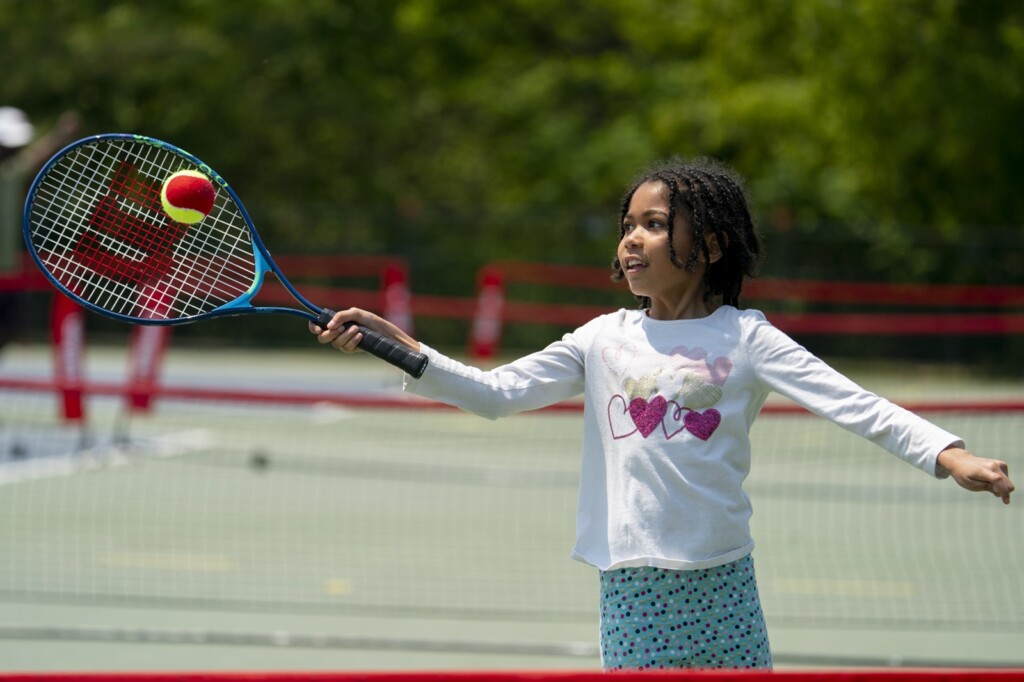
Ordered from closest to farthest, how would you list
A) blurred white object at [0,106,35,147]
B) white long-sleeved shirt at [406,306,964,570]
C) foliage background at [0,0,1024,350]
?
white long-sleeved shirt at [406,306,964,570]
blurred white object at [0,106,35,147]
foliage background at [0,0,1024,350]

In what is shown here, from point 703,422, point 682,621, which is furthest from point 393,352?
point 682,621

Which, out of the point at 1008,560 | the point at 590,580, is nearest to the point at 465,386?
the point at 590,580

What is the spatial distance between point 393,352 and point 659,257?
1.89 ft

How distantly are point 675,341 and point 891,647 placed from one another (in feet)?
9.86

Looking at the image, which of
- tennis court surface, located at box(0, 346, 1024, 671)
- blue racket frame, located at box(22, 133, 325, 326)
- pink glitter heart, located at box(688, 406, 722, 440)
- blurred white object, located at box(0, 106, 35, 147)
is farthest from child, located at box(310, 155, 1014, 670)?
blurred white object, located at box(0, 106, 35, 147)

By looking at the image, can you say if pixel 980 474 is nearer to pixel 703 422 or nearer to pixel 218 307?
pixel 703 422

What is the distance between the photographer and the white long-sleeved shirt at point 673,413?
2945 millimetres

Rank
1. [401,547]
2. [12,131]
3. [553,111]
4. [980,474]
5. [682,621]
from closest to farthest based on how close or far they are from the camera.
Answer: [980,474] → [682,621] → [401,547] → [12,131] → [553,111]

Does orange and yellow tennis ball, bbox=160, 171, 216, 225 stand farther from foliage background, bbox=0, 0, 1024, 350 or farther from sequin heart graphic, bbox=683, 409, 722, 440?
foliage background, bbox=0, 0, 1024, 350

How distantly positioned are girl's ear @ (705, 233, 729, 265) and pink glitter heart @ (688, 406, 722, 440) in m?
0.34

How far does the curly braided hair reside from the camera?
3.07 m

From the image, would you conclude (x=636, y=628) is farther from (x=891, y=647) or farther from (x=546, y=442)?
(x=546, y=442)

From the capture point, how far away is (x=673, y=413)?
2.98m

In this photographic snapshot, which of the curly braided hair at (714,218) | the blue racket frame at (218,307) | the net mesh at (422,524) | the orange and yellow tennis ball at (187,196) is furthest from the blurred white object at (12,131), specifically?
the curly braided hair at (714,218)
